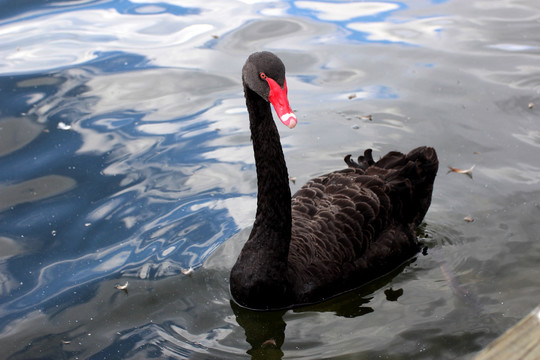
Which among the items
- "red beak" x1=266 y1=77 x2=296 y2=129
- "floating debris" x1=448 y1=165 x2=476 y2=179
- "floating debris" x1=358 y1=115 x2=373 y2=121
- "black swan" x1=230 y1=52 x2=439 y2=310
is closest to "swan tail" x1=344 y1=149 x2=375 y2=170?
"black swan" x1=230 y1=52 x2=439 y2=310

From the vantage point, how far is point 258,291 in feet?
14.5

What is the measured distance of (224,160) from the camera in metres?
6.41

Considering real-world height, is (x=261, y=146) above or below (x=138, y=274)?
above

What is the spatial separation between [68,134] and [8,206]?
4.17 ft

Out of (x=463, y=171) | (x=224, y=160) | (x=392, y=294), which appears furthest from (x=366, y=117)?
(x=392, y=294)

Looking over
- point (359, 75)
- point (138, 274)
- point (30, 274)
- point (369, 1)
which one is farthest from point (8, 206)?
point (369, 1)

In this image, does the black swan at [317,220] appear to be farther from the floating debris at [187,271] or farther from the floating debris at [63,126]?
the floating debris at [63,126]

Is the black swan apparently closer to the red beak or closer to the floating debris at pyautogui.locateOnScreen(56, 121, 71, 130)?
the red beak

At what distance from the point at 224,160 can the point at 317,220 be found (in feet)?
6.22

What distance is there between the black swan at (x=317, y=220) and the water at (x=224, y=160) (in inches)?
6.2

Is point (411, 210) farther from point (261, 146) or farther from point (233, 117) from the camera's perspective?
point (233, 117)

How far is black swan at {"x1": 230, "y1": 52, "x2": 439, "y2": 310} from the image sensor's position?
4.18 m

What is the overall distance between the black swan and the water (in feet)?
0.51

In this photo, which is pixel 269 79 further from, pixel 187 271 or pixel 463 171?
pixel 463 171
